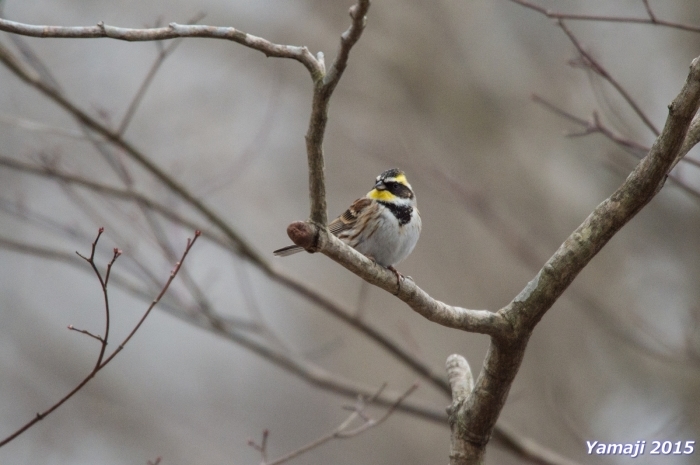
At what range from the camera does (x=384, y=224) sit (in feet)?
17.6

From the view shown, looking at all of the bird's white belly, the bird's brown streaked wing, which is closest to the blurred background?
the bird's brown streaked wing

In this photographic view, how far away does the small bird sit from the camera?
533cm

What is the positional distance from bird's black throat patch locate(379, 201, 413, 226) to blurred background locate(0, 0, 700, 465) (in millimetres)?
2340

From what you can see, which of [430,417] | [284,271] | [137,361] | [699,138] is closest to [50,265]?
[137,361]

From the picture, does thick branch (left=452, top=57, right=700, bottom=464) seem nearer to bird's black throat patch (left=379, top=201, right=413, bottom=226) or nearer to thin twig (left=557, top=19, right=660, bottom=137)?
thin twig (left=557, top=19, right=660, bottom=137)

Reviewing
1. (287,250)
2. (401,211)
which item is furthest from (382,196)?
(287,250)

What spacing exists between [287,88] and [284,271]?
651 cm

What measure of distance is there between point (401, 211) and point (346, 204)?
651 centimetres

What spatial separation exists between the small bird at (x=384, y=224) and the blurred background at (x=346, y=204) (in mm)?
2145

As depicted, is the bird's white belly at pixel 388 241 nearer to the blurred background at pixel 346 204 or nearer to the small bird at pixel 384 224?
the small bird at pixel 384 224

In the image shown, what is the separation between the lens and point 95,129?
5656mm

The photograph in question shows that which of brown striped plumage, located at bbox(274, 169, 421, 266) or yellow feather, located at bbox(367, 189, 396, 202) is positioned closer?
brown striped plumage, located at bbox(274, 169, 421, 266)

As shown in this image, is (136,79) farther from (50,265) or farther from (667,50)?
(667,50)

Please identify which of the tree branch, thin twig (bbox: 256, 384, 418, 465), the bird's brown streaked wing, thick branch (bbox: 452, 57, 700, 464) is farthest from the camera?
the bird's brown streaked wing
